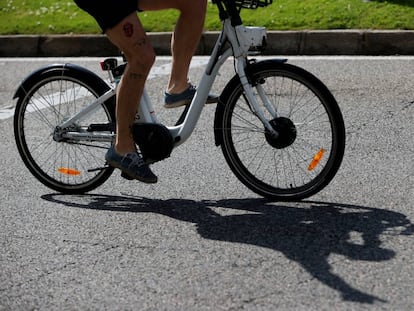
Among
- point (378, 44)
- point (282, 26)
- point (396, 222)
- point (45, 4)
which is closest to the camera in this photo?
point (396, 222)

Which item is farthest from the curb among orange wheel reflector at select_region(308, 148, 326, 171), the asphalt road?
orange wheel reflector at select_region(308, 148, 326, 171)

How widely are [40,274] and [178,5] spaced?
5.09 feet

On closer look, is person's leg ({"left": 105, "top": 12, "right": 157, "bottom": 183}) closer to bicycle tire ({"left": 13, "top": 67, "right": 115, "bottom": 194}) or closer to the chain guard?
the chain guard

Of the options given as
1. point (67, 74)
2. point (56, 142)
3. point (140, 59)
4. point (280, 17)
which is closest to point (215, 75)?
point (140, 59)

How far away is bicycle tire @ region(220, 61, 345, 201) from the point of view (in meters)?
5.53

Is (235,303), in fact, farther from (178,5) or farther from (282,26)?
(282,26)

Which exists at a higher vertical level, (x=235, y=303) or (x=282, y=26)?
(x=235, y=303)

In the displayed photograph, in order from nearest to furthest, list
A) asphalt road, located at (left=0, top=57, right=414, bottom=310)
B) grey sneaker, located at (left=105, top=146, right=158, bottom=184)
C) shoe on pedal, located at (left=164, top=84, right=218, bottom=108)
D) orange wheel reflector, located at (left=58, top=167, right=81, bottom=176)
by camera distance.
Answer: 1. asphalt road, located at (left=0, top=57, right=414, bottom=310)
2. grey sneaker, located at (left=105, top=146, right=158, bottom=184)
3. shoe on pedal, located at (left=164, top=84, right=218, bottom=108)
4. orange wheel reflector, located at (left=58, top=167, right=81, bottom=176)

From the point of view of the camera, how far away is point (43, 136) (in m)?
6.34

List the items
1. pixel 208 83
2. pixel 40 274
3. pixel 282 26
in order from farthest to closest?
1. pixel 282 26
2. pixel 208 83
3. pixel 40 274

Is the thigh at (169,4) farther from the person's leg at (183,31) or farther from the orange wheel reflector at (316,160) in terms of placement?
the orange wheel reflector at (316,160)

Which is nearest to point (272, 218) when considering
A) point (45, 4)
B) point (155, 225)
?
point (155, 225)

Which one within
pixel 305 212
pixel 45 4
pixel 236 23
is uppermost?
pixel 236 23

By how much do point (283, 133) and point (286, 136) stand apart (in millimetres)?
22
